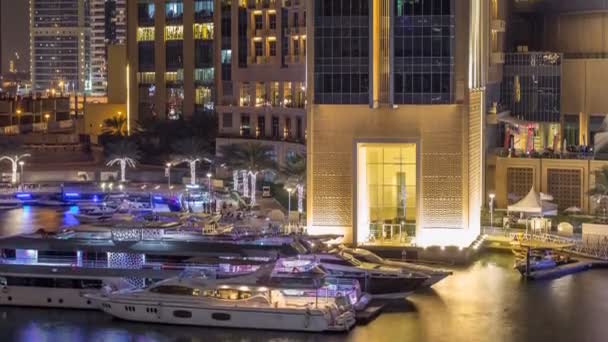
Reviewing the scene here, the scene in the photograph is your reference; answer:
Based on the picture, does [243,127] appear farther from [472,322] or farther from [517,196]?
[472,322]

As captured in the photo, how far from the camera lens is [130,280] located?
27.8 metres

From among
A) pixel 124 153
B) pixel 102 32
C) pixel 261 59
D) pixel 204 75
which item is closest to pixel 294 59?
pixel 261 59

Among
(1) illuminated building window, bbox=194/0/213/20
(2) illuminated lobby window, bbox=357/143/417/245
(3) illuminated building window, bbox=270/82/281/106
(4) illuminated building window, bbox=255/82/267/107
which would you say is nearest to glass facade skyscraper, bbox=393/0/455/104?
(2) illuminated lobby window, bbox=357/143/417/245

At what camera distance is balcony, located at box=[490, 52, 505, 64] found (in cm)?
4095

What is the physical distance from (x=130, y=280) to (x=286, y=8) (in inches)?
863

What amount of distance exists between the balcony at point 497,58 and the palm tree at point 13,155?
15.3m

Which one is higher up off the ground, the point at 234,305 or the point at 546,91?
the point at 546,91

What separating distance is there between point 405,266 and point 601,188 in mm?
8453

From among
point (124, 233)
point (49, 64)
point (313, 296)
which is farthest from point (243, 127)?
point (49, 64)

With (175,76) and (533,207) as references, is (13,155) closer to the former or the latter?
(175,76)

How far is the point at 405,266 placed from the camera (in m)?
28.6

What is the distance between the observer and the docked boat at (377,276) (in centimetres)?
2747

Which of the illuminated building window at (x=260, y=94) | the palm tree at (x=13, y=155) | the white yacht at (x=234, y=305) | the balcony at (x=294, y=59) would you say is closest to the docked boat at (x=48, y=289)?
the white yacht at (x=234, y=305)

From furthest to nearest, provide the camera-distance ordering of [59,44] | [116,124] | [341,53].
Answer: [59,44] < [116,124] < [341,53]
